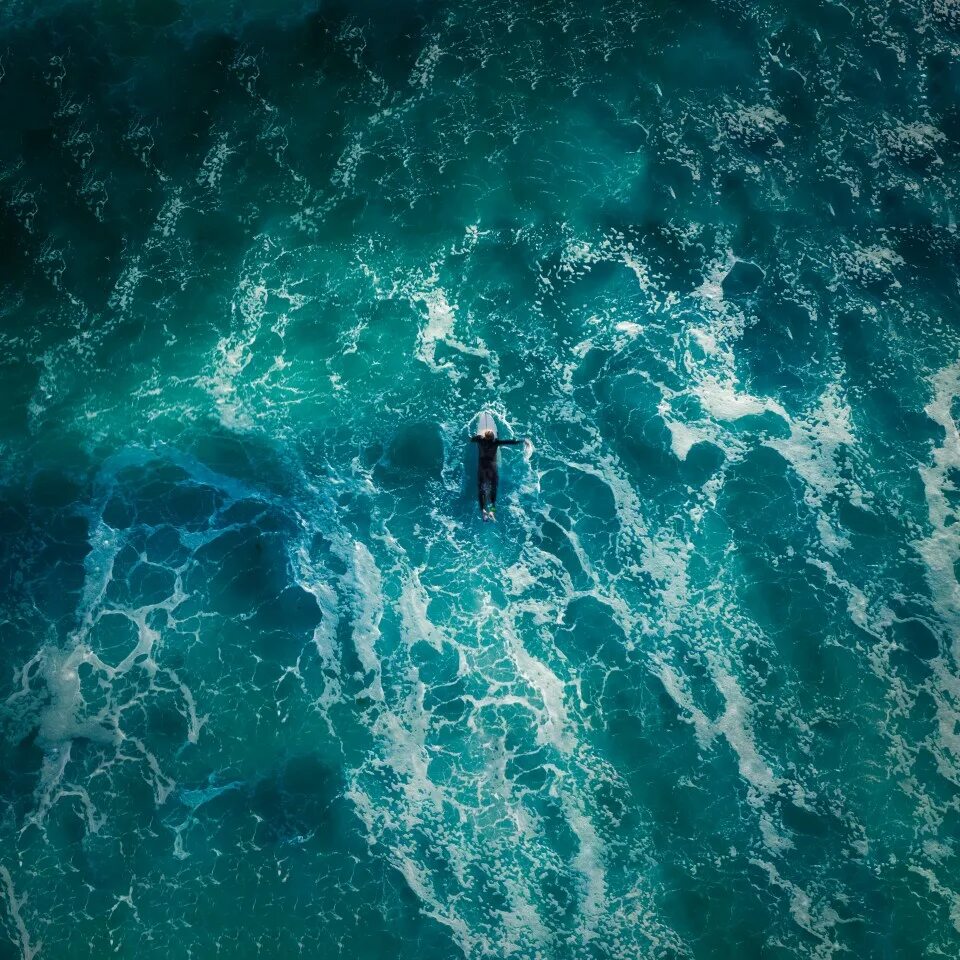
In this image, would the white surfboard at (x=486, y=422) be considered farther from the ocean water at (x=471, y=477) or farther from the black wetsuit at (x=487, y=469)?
the black wetsuit at (x=487, y=469)

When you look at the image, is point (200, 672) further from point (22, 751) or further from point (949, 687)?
point (949, 687)

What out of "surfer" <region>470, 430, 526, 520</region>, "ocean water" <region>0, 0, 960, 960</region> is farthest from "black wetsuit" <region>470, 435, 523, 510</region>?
"ocean water" <region>0, 0, 960, 960</region>

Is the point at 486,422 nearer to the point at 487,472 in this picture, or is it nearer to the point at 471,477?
the point at 487,472

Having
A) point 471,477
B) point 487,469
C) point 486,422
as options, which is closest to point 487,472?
point 487,469

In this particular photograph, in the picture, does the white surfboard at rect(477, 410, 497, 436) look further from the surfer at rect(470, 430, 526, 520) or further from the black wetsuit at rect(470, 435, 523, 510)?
the black wetsuit at rect(470, 435, 523, 510)

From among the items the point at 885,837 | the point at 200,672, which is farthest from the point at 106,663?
the point at 885,837

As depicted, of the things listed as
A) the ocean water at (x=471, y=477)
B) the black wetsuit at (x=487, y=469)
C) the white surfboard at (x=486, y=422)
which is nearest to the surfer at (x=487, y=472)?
the black wetsuit at (x=487, y=469)
